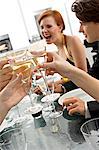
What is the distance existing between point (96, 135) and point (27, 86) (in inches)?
18.5

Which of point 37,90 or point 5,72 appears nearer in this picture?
point 5,72

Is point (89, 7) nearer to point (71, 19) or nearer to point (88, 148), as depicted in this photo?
point (88, 148)

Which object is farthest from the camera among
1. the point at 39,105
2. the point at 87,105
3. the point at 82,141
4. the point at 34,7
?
the point at 34,7

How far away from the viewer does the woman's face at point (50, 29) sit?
2.13m

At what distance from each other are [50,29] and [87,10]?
3.47ft

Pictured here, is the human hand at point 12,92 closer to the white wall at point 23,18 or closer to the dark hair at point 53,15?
the dark hair at point 53,15

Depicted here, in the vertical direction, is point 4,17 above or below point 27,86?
above

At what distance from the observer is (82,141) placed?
0.89 meters

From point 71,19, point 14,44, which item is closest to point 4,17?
point 14,44

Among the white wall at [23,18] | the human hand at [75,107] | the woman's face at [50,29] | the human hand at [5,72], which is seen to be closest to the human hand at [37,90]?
the human hand at [5,72]

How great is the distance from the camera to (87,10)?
1.12 m

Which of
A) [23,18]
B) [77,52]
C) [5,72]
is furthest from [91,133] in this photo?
[23,18]

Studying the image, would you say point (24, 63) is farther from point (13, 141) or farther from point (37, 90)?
point (37, 90)

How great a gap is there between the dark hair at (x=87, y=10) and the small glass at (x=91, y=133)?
0.50m
